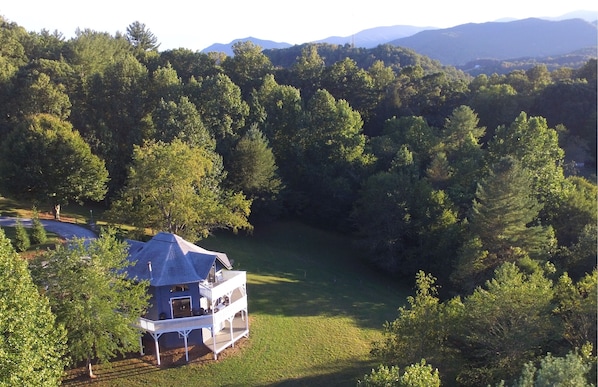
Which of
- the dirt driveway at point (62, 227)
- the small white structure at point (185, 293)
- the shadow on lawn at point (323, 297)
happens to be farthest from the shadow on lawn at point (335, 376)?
the dirt driveway at point (62, 227)

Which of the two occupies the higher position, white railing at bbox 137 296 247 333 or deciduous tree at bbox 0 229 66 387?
deciduous tree at bbox 0 229 66 387

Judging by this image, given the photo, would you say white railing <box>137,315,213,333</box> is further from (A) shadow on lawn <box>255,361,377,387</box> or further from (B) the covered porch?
(A) shadow on lawn <box>255,361,377,387</box>

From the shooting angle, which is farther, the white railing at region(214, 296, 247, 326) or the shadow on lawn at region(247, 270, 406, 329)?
the shadow on lawn at region(247, 270, 406, 329)

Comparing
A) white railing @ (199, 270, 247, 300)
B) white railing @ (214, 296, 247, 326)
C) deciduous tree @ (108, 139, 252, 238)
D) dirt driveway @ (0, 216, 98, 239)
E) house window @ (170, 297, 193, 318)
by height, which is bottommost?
white railing @ (214, 296, 247, 326)

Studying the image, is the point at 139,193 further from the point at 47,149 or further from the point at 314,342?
the point at 314,342

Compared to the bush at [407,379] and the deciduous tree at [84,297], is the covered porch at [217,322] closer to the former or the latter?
the deciduous tree at [84,297]

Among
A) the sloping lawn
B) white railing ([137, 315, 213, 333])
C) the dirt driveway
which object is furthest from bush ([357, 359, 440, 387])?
the dirt driveway

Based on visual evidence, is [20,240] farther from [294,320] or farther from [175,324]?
[294,320]

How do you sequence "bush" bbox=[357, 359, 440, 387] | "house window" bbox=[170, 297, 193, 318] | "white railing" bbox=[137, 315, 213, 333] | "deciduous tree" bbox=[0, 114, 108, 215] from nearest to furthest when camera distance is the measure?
"bush" bbox=[357, 359, 440, 387], "white railing" bbox=[137, 315, 213, 333], "house window" bbox=[170, 297, 193, 318], "deciduous tree" bbox=[0, 114, 108, 215]

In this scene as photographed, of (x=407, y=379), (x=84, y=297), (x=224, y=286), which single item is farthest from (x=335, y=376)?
(x=84, y=297)
